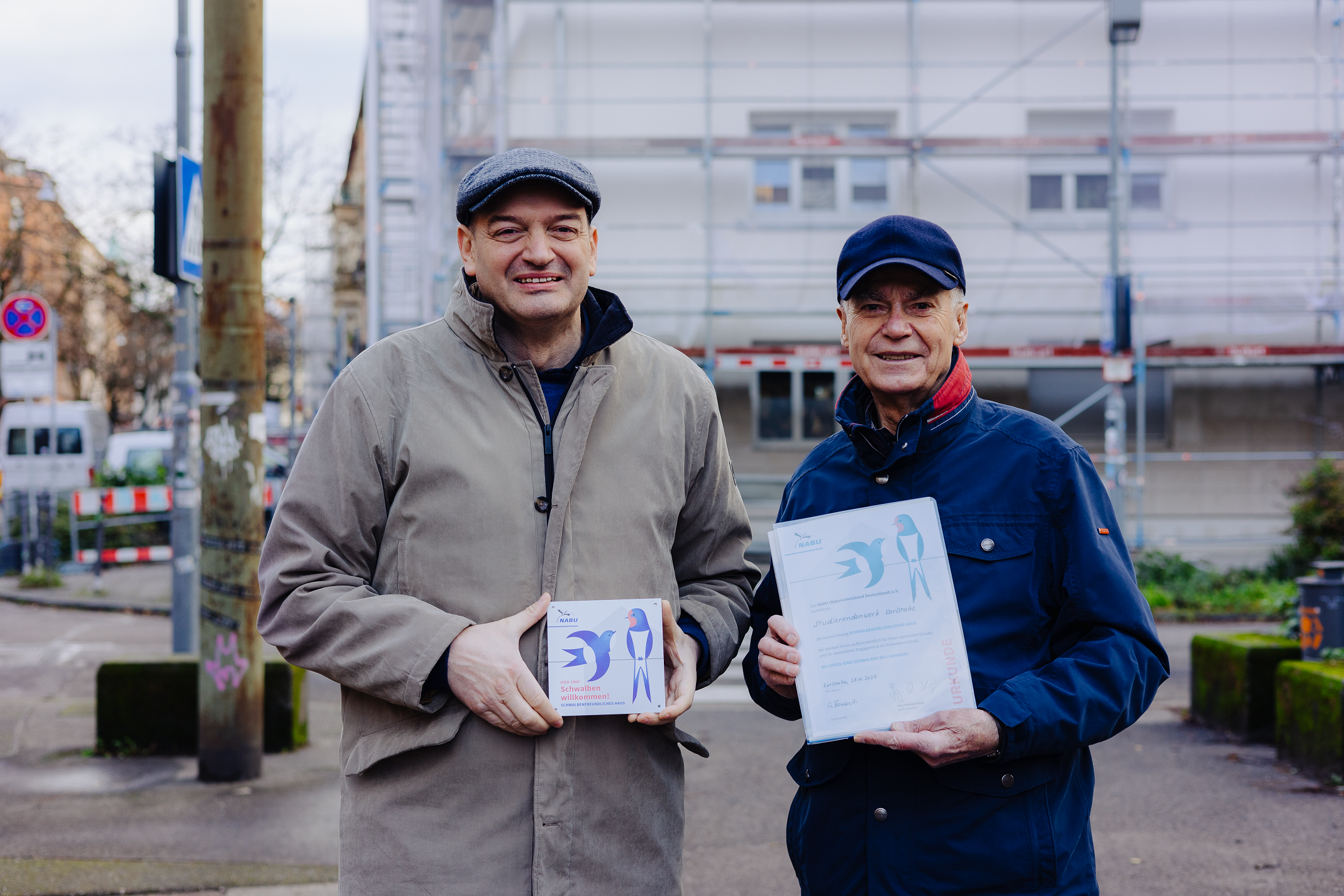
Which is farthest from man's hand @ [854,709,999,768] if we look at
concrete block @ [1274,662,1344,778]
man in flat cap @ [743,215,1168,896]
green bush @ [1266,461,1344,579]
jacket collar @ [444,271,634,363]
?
green bush @ [1266,461,1344,579]

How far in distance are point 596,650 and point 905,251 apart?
99 cm

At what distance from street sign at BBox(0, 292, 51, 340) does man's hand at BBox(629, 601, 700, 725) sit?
13306mm

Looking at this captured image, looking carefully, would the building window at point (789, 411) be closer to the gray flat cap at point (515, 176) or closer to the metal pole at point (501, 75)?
the metal pole at point (501, 75)

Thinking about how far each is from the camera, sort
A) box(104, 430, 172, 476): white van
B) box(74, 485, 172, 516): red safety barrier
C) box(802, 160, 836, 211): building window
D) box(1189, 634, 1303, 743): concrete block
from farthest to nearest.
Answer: box(104, 430, 172, 476): white van, box(74, 485, 172, 516): red safety barrier, box(802, 160, 836, 211): building window, box(1189, 634, 1303, 743): concrete block

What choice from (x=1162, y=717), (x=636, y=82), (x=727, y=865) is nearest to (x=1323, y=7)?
(x=636, y=82)

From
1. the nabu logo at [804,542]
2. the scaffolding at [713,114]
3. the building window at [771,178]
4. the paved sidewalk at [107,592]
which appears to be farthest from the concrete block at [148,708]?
the building window at [771,178]

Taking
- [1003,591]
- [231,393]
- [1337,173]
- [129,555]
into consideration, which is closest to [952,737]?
[1003,591]

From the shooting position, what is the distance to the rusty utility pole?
5.48 metres

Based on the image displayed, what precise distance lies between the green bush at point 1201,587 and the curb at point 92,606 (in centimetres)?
1013

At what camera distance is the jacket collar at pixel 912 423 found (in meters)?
2.36

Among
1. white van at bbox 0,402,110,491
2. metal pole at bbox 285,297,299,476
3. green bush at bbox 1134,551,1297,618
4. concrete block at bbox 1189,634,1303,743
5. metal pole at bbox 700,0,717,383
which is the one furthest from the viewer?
metal pole at bbox 285,297,299,476

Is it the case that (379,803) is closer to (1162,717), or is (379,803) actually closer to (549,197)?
(549,197)

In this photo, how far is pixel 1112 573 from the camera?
2223 millimetres

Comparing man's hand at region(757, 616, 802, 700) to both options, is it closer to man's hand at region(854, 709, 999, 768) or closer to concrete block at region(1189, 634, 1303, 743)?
man's hand at region(854, 709, 999, 768)
